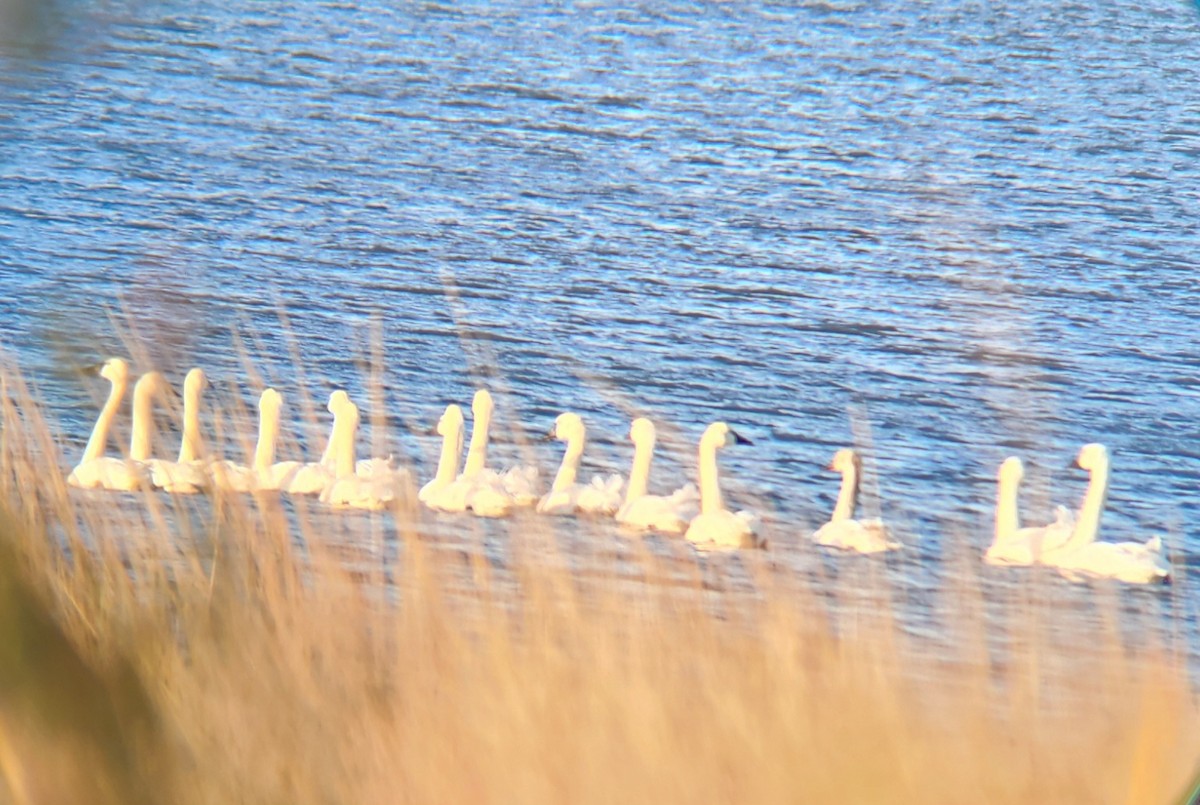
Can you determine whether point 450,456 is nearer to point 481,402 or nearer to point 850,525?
point 481,402

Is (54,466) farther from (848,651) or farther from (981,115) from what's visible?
(981,115)

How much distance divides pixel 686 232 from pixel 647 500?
0.77 ft

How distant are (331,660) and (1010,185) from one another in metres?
0.71

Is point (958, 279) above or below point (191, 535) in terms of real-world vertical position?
above

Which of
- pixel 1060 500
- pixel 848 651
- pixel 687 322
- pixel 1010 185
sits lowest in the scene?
pixel 848 651

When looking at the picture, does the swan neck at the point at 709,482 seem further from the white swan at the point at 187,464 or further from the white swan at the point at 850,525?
the white swan at the point at 187,464

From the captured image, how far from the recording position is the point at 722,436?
101 centimetres

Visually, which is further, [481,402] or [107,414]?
[481,402]

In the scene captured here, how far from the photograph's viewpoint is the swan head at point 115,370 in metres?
0.75

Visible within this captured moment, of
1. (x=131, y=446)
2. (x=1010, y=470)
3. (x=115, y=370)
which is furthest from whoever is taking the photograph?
(x=1010, y=470)

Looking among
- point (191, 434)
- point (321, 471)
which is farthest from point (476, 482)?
point (191, 434)

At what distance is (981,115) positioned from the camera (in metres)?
1.08

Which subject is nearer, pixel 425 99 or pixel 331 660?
pixel 331 660

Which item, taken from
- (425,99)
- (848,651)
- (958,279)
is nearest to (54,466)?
(425,99)
